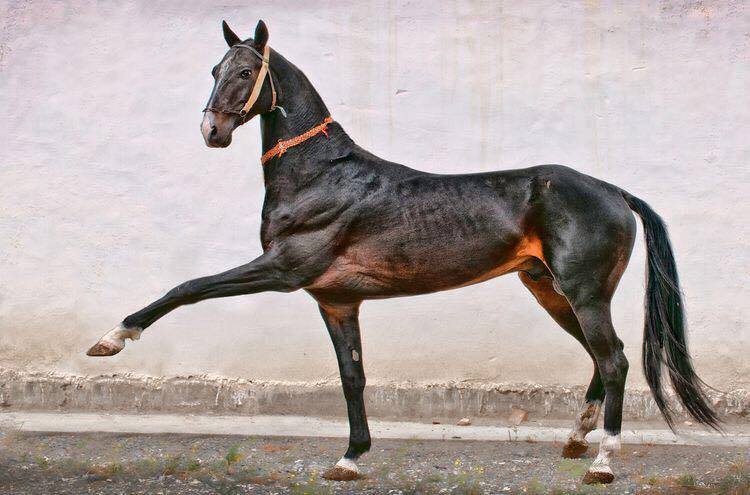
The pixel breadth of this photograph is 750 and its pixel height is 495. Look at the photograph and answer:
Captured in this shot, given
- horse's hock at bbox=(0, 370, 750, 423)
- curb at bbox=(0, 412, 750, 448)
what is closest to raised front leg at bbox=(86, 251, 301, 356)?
curb at bbox=(0, 412, 750, 448)

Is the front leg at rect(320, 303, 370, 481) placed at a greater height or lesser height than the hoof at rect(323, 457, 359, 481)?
greater

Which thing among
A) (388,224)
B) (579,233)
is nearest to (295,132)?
(388,224)

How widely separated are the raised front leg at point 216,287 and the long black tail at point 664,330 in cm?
184

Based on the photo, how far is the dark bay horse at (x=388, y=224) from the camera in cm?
435

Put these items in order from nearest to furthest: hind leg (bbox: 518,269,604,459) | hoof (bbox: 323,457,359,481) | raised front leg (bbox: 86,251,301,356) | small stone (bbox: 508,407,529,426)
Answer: raised front leg (bbox: 86,251,301,356)
hoof (bbox: 323,457,359,481)
hind leg (bbox: 518,269,604,459)
small stone (bbox: 508,407,529,426)

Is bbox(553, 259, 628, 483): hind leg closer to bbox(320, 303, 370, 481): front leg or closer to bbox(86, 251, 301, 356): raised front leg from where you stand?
bbox(320, 303, 370, 481): front leg

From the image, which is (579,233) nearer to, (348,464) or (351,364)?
(351,364)

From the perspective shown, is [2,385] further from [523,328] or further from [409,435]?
[523,328]

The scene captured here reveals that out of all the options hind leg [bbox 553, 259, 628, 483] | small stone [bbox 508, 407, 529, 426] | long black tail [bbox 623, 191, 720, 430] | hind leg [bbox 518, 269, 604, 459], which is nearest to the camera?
hind leg [bbox 553, 259, 628, 483]

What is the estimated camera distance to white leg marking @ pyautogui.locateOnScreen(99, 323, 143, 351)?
4.00 m

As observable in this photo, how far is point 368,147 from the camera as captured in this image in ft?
19.7

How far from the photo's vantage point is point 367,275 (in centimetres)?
443

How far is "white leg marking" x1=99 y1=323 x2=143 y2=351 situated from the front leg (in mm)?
979

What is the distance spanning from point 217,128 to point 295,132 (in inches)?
16.7
